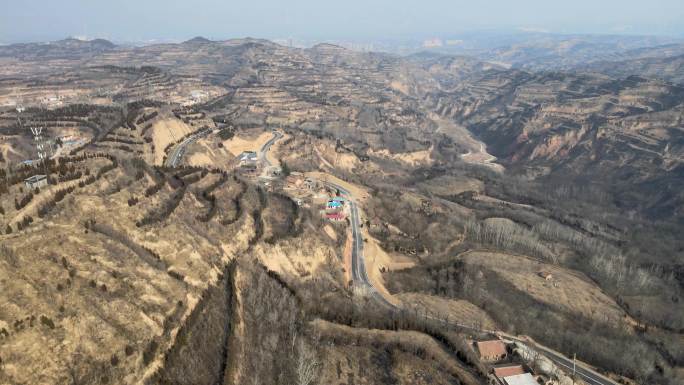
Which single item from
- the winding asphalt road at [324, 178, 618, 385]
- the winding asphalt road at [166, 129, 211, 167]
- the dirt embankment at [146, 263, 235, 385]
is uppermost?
the winding asphalt road at [166, 129, 211, 167]

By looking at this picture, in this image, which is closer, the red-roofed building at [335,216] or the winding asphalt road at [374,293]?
the winding asphalt road at [374,293]

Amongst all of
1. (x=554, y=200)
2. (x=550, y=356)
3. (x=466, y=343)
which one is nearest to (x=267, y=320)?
(x=466, y=343)

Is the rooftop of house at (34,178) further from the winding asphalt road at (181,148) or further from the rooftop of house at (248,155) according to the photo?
the rooftop of house at (248,155)

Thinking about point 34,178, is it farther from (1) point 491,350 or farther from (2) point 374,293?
(1) point 491,350

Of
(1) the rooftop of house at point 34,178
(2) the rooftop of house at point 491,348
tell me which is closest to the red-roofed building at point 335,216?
(2) the rooftop of house at point 491,348

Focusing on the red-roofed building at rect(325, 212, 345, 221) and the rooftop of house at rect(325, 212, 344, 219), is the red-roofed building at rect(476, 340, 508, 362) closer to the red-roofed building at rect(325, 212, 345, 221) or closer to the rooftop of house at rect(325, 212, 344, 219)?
the red-roofed building at rect(325, 212, 345, 221)

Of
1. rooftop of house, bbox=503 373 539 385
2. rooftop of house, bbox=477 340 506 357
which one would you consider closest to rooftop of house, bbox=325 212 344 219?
rooftop of house, bbox=477 340 506 357

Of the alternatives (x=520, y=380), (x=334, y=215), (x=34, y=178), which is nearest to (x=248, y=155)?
(x=334, y=215)

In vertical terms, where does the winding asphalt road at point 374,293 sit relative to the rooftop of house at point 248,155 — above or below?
below
